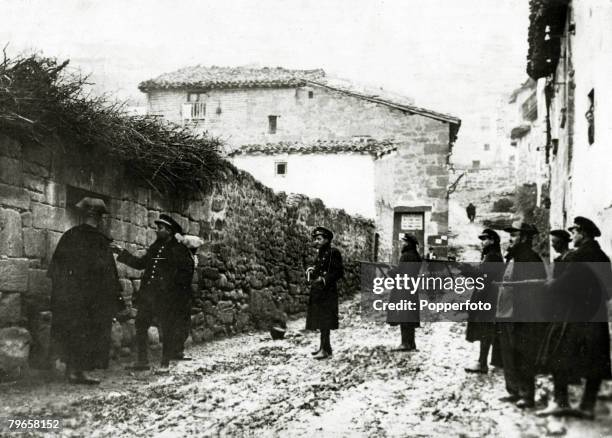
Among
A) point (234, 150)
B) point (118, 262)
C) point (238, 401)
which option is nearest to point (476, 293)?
point (238, 401)

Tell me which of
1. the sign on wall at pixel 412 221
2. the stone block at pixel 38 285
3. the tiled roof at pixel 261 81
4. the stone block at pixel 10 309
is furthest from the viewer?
the sign on wall at pixel 412 221

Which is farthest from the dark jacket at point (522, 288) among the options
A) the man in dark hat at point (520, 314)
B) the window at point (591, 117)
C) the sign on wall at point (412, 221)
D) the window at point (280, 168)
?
the sign on wall at point (412, 221)

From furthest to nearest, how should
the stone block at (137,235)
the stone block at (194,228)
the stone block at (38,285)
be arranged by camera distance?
1. the stone block at (194,228)
2. the stone block at (137,235)
3. the stone block at (38,285)

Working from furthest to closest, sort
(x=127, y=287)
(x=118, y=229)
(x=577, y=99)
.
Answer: (x=577, y=99)
(x=127, y=287)
(x=118, y=229)

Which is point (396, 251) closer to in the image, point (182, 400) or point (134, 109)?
point (134, 109)

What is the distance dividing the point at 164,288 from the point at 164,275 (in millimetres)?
113

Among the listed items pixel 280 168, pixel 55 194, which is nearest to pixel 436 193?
pixel 280 168

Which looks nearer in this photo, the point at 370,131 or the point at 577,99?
the point at 577,99

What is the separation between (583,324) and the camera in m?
3.74

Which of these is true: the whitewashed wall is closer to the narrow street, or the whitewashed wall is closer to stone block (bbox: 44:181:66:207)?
the narrow street

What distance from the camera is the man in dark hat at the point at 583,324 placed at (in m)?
3.66

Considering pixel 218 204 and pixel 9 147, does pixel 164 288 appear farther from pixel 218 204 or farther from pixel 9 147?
pixel 218 204

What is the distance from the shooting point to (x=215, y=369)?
19.4ft

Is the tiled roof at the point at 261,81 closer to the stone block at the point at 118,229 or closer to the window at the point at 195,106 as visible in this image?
the window at the point at 195,106
